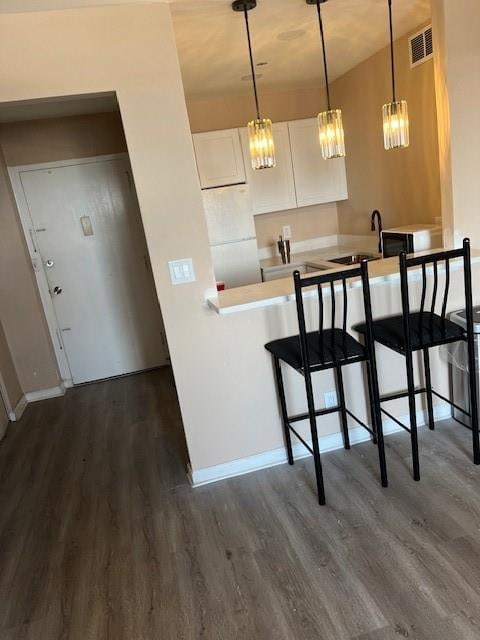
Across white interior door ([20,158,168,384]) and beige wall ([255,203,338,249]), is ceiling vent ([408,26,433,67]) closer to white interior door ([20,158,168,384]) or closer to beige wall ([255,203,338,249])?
beige wall ([255,203,338,249])

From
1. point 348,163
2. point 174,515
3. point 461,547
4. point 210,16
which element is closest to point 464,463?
point 461,547

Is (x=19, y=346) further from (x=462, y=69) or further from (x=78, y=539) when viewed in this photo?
(x=462, y=69)

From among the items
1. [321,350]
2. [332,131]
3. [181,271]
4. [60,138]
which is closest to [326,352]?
[321,350]

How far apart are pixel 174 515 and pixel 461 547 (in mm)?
1346

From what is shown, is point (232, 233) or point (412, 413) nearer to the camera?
point (412, 413)

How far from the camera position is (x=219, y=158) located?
4.14m

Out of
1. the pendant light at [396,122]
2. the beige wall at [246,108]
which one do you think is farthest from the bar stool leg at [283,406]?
the beige wall at [246,108]

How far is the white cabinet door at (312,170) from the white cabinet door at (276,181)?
63mm

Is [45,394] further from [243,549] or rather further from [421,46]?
[421,46]

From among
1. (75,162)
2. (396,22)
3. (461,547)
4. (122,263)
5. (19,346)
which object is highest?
(396,22)

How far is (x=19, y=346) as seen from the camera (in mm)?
4082

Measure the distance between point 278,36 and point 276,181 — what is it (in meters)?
1.54

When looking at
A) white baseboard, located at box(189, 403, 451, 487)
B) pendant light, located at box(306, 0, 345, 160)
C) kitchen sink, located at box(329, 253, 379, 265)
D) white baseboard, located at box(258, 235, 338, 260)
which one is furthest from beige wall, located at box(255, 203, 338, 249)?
white baseboard, located at box(189, 403, 451, 487)

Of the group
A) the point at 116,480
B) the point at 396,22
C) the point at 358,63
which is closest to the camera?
the point at 116,480
